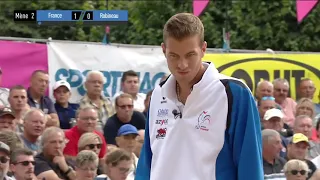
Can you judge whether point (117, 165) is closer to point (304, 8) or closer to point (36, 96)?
point (36, 96)

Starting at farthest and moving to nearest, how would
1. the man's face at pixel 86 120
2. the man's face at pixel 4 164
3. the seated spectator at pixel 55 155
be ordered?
the man's face at pixel 86 120
the seated spectator at pixel 55 155
the man's face at pixel 4 164

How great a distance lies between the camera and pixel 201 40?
439 centimetres

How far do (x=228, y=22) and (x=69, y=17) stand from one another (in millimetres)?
6548

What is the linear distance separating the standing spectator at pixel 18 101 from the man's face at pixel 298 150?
326 centimetres

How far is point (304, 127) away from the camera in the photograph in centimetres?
1101

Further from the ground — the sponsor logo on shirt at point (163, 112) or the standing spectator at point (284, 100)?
the standing spectator at point (284, 100)

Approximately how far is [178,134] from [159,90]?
12.6 inches

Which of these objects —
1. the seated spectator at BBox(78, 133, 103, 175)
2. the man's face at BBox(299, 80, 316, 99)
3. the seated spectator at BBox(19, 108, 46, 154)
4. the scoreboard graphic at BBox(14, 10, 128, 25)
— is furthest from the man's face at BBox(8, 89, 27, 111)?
the man's face at BBox(299, 80, 316, 99)

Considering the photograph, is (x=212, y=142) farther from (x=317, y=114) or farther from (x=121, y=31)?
(x=121, y=31)

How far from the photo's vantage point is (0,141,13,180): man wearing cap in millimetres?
7767

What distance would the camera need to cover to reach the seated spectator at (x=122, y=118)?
10.6 m

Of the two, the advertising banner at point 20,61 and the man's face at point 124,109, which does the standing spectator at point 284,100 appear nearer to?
the man's face at point 124,109

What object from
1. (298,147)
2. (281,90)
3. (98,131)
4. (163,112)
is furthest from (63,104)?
(163,112)

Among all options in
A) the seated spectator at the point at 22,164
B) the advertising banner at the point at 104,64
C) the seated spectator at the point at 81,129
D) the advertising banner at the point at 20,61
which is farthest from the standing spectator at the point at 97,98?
the seated spectator at the point at 22,164
